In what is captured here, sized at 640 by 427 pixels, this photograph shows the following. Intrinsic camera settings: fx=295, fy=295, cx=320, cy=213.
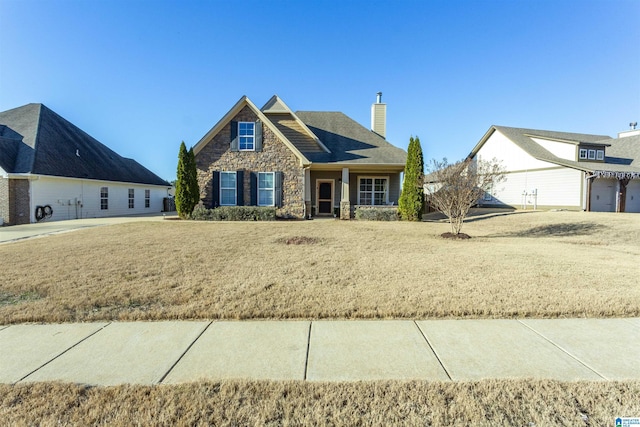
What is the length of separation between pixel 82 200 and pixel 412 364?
22366 mm

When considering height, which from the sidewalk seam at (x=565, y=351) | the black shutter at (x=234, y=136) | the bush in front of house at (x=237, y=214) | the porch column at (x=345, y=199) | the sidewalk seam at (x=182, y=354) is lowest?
the sidewalk seam at (x=182, y=354)

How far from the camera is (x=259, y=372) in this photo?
2.72 m

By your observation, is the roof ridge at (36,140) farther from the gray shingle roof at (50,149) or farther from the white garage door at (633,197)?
the white garage door at (633,197)

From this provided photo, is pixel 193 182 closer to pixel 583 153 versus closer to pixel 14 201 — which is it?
pixel 14 201

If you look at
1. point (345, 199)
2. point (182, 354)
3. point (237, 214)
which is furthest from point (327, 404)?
point (345, 199)

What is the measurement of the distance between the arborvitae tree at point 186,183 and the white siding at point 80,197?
785 cm

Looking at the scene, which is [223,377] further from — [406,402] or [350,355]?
[406,402]

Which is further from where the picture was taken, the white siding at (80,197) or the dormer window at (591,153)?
the dormer window at (591,153)

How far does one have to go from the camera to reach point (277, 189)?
15.9 metres

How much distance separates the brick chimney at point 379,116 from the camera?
786 inches

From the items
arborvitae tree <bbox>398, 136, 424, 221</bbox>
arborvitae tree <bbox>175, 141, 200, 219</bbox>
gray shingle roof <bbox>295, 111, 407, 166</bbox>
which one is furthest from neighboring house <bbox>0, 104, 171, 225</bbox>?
arborvitae tree <bbox>398, 136, 424, 221</bbox>

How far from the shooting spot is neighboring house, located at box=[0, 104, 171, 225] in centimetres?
1537

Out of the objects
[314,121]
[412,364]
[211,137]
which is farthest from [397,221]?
[412,364]

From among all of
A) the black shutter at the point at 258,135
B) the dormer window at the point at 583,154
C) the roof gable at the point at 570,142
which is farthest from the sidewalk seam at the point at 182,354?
the dormer window at the point at 583,154
